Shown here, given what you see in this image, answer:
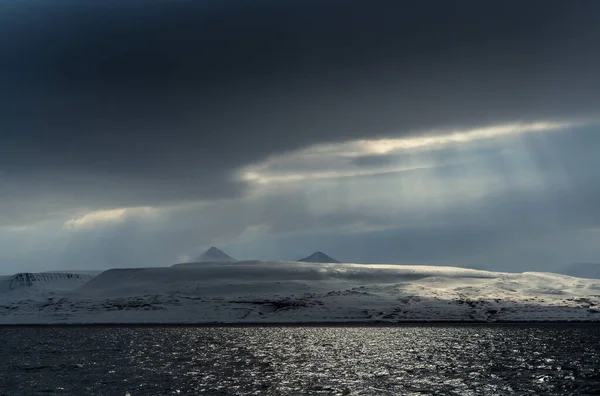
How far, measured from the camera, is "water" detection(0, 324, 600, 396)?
70.7 meters

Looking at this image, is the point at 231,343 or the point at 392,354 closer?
the point at 392,354

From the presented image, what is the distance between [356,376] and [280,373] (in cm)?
1118

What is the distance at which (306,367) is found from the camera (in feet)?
307

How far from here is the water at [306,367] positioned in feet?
232

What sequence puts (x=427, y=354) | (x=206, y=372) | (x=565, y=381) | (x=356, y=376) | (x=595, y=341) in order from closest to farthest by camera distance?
(x=565, y=381) → (x=356, y=376) → (x=206, y=372) → (x=427, y=354) → (x=595, y=341)

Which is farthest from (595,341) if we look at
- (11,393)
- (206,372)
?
(11,393)

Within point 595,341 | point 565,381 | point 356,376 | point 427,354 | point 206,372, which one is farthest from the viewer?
point 595,341

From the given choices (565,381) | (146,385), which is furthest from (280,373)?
(565,381)

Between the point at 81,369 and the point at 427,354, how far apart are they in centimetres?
5911

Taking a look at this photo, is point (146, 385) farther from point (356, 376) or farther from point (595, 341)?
point (595, 341)

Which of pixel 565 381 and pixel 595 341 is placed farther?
pixel 595 341

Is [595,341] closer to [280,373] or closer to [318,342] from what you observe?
[318,342]

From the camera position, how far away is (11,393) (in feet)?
224

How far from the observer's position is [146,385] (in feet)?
244
